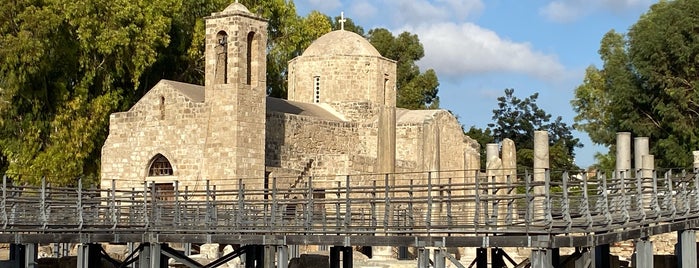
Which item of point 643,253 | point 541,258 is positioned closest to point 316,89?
point 643,253

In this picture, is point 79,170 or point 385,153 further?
point 79,170

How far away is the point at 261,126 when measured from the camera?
3916 cm

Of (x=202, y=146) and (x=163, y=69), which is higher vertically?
(x=163, y=69)

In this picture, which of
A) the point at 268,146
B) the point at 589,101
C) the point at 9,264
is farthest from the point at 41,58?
the point at 589,101

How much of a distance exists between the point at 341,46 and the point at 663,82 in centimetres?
1249

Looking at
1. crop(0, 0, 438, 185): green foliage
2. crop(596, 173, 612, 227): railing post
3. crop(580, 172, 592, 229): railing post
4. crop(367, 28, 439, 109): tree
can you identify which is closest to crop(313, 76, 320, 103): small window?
crop(0, 0, 438, 185): green foliage

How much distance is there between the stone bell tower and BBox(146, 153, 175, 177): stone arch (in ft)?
8.01

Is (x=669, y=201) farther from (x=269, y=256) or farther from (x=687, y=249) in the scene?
(x=269, y=256)

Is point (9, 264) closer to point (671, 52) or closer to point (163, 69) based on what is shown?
point (163, 69)

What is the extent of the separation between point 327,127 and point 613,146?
19.4 metres

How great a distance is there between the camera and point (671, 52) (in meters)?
48.7

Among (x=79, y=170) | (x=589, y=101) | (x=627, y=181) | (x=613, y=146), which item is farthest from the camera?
(x=589, y=101)

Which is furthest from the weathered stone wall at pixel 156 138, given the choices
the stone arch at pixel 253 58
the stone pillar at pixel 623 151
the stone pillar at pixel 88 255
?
the stone pillar at pixel 623 151

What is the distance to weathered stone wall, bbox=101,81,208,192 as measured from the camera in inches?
1560
